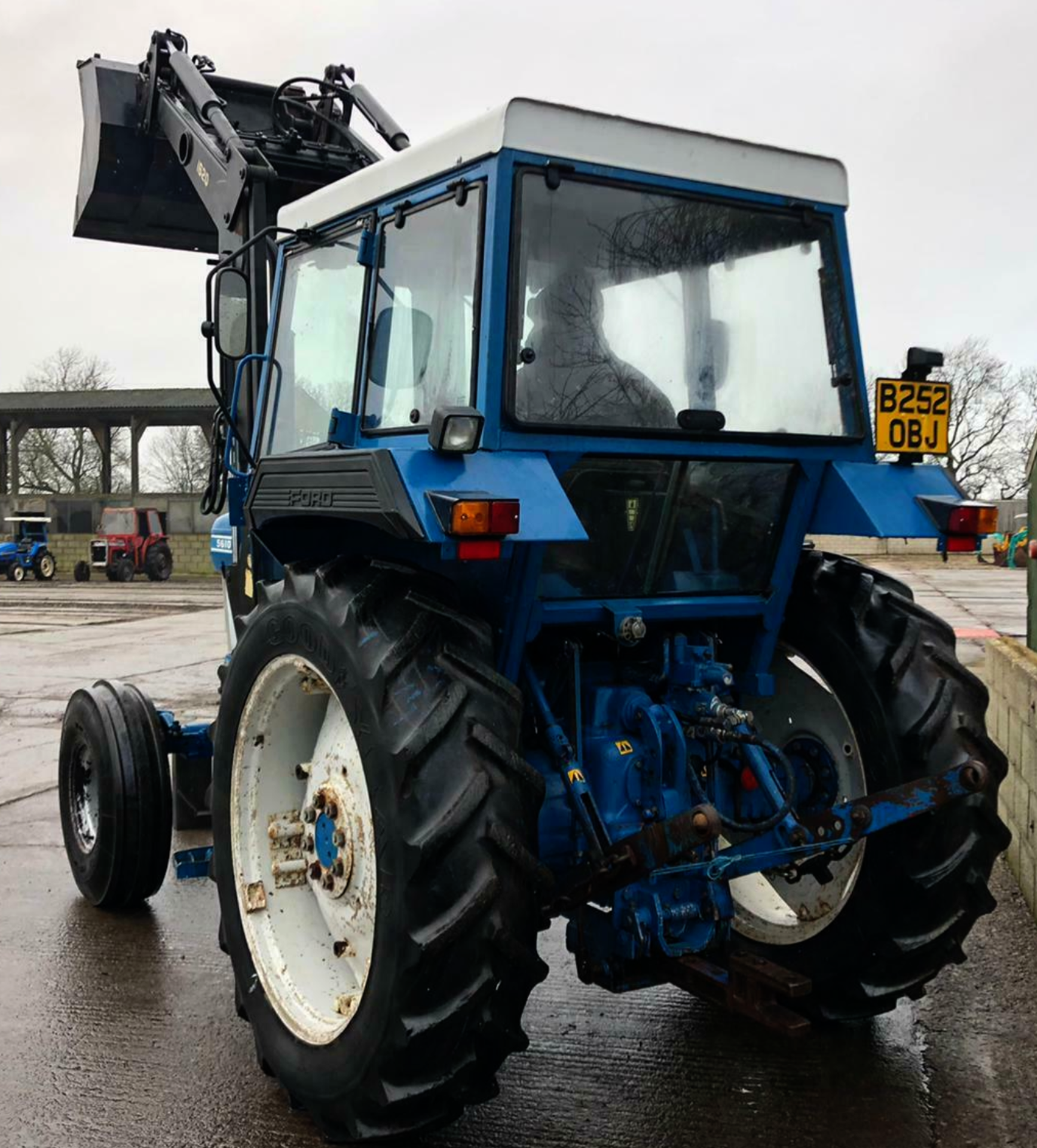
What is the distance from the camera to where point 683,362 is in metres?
3.56

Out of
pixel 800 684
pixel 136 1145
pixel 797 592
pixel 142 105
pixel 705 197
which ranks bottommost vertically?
pixel 136 1145

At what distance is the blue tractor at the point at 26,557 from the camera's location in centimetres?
3238

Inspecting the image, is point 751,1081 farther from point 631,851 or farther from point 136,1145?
point 136,1145

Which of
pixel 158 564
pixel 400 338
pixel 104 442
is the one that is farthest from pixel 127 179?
pixel 104 442

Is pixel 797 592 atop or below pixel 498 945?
atop

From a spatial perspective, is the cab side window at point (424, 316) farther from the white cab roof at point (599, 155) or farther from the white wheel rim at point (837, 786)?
the white wheel rim at point (837, 786)

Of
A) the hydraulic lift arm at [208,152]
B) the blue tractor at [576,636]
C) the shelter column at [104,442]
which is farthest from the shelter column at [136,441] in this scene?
the blue tractor at [576,636]

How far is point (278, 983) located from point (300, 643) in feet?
3.37

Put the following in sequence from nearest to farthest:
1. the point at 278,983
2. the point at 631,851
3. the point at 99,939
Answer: the point at 631,851
the point at 278,983
the point at 99,939

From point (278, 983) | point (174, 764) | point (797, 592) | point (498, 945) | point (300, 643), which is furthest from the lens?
point (174, 764)

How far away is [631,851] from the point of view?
3117mm

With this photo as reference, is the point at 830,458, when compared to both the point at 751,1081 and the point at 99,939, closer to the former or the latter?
the point at 751,1081

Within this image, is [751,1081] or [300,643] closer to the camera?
[300,643]

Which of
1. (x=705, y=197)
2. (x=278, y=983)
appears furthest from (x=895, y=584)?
(x=278, y=983)
